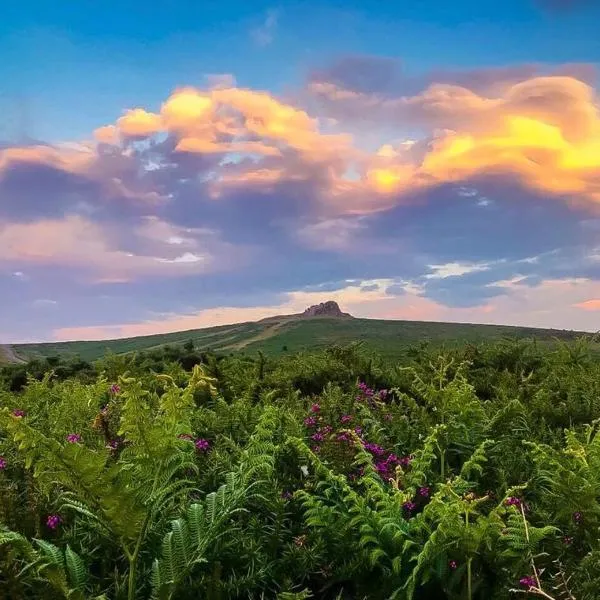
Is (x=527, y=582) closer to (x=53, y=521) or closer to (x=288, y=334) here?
(x=53, y=521)

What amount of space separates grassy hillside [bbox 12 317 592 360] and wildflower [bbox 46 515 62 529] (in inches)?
3074

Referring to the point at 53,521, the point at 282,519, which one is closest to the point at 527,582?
the point at 282,519

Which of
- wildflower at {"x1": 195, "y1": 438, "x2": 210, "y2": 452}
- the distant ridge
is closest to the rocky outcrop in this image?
the distant ridge

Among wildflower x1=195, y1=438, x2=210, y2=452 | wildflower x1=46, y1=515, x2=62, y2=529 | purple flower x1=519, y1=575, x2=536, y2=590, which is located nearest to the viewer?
purple flower x1=519, y1=575, x2=536, y2=590

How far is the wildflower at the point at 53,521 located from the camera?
14.0 feet

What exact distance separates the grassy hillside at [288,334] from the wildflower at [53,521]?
3074 inches

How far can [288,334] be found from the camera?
318 ft

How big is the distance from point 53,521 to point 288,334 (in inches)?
3648

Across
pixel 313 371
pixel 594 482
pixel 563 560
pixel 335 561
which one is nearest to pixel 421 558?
pixel 335 561

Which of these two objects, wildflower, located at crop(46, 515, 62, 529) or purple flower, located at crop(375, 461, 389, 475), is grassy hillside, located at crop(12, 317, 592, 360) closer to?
purple flower, located at crop(375, 461, 389, 475)

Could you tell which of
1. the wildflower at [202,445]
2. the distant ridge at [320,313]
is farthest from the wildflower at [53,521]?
the distant ridge at [320,313]

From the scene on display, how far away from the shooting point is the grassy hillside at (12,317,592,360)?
90.4 m

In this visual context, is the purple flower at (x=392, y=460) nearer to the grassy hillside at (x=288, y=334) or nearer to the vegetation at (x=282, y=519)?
the vegetation at (x=282, y=519)

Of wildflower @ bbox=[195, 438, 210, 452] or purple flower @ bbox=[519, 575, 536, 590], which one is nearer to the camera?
purple flower @ bbox=[519, 575, 536, 590]
